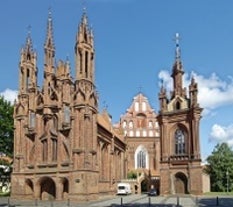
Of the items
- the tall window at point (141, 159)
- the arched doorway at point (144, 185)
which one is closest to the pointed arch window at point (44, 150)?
the arched doorway at point (144, 185)

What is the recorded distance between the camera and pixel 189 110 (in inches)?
2175

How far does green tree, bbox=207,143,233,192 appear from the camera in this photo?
76375 millimetres

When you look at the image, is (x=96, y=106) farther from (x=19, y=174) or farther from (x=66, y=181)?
(x=19, y=174)

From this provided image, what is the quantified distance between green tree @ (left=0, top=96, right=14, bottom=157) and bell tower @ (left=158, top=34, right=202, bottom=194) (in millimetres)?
22910

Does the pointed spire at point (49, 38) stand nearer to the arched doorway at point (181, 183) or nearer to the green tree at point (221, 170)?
the arched doorway at point (181, 183)

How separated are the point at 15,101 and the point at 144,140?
39507 mm

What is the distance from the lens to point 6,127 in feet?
183

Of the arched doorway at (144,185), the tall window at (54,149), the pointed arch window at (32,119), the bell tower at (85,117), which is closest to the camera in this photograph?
the bell tower at (85,117)

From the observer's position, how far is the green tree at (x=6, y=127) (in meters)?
56.1

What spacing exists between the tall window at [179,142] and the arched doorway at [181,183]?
10.9 feet

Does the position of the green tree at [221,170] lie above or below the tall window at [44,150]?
below

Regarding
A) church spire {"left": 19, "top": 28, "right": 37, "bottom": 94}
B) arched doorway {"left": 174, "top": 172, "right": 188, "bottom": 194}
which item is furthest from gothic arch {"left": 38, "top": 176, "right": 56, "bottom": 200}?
arched doorway {"left": 174, "top": 172, "right": 188, "bottom": 194}

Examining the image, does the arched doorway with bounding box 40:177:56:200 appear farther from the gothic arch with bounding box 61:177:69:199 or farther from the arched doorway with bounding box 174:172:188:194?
the arched doorway with bounding box 174:172:188:194

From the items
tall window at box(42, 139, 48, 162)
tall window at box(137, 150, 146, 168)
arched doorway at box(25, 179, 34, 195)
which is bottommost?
arched doorway at box(25, 179, 34, 195)
